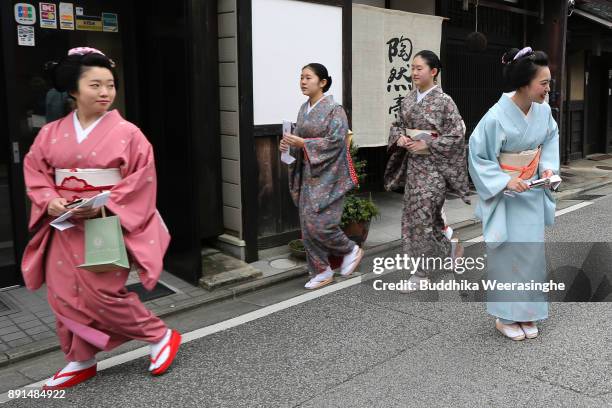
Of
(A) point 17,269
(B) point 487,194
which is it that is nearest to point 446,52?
(B) point 487,194

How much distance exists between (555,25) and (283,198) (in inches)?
307

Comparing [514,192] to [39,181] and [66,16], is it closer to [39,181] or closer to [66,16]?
[39,181]

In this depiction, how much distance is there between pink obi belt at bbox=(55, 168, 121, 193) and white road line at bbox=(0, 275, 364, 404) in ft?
4.31

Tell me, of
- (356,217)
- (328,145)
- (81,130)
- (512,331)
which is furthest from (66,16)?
(512,331)

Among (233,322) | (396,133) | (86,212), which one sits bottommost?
(233,322)

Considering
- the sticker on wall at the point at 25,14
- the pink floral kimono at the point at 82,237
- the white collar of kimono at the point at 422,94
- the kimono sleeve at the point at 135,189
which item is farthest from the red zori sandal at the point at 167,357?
the sticker on wall at the point at 25,14

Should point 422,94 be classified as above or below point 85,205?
above

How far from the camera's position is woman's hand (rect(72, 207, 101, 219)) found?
379 centimetres

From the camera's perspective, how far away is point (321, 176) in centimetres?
598

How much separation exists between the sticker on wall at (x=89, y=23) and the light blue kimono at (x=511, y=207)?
4.02 m

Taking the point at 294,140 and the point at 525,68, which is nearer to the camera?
the point at 525,68

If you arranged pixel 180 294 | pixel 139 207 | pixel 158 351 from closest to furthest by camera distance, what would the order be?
pixel 139 207, pixel 158 351, pixel 180 294

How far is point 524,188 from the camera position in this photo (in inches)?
177

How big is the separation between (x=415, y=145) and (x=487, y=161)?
1.22 metres
